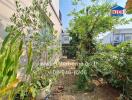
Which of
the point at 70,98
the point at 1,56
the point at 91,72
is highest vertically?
the point at 1,56

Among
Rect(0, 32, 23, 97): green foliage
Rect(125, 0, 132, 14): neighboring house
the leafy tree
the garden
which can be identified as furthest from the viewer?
the leafy tree

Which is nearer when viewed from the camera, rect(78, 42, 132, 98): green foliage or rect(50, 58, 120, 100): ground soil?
rect(78, 42, 132, 98): green foliage

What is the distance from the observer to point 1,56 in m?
2.71

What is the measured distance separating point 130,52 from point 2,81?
3.57 metres

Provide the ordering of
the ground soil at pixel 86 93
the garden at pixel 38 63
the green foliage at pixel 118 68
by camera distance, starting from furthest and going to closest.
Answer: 1. the ground soil at pixel 86 93
2. the green foliage at pixel 118 68
3. the garden at pixel 38 63

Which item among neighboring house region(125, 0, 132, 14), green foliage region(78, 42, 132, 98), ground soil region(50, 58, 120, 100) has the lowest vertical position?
ground soil region(50, 58, 120, 100)

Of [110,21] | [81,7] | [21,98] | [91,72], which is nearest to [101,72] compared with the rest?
[91,72]

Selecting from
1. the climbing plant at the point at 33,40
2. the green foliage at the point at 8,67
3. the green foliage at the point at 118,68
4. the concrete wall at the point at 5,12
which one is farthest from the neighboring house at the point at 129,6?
the green foliage at the point at 8,67

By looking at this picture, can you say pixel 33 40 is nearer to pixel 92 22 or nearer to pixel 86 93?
pixel 86 93

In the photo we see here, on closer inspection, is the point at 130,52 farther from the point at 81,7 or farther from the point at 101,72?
the point at 81,7

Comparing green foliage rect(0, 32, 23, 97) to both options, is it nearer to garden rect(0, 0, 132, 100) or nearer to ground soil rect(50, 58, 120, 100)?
garden rect(0, 0, 132, 100)

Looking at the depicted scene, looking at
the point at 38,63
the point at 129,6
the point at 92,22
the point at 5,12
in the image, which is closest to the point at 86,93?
the point at 38,63

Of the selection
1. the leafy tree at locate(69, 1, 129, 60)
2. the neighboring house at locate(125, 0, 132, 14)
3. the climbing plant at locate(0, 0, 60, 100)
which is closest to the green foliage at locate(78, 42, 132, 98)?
the neighboring house at locate(125, 0, 132, 14)

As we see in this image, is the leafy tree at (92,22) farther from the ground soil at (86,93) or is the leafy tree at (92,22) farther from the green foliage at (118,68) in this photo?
the ground soil at (86,93)
